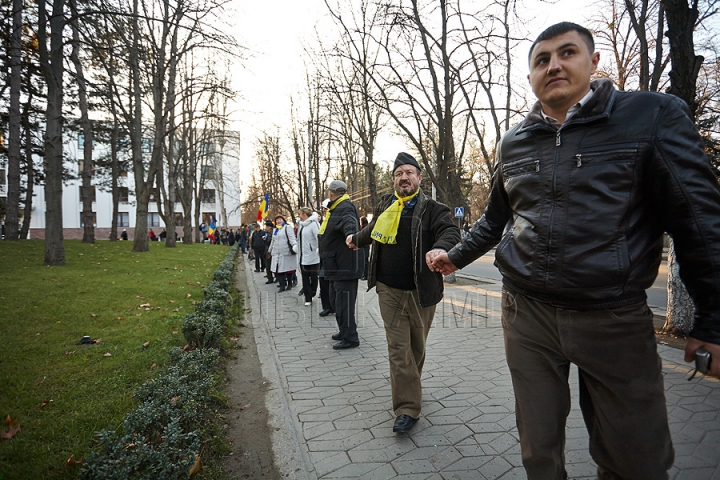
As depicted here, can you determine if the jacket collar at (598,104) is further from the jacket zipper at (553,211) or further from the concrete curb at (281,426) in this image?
the concrete curb at (281,426)

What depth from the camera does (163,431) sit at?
9.92 feet

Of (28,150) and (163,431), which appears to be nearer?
(163,431)

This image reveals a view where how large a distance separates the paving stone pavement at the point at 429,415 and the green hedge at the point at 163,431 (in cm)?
68

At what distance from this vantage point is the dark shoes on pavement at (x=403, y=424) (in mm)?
3426

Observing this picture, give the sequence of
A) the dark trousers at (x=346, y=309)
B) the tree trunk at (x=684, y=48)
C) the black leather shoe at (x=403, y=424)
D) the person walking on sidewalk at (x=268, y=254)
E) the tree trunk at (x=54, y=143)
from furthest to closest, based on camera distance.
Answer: the person walking on sidewalk at (x=268, y=254) → the tree trunk at (x=54, y=143) → the dark trousers at (x=346, y=309) → the tree trunk at (x=684, y=48) → the black leather shoe at (x=403, y=424)

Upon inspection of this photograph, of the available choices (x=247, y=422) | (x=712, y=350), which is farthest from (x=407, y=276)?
(x=712, y=350)

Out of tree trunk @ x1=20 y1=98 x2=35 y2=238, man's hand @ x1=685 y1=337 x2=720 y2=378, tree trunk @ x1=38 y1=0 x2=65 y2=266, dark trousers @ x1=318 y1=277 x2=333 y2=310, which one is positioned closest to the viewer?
man's hand @ x1=685 y1=337 x2=720 y2=378

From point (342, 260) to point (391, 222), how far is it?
9.72 ft

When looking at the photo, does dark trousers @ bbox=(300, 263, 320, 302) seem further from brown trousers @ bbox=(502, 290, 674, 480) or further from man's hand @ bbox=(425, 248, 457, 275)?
brown trousers @ bbox=(502, 290, 674, 480)

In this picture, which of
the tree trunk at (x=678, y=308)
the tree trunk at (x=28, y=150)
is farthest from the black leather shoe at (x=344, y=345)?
the tree trunk at (x=28, y=150)

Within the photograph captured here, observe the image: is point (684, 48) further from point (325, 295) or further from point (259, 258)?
point (259, 258)

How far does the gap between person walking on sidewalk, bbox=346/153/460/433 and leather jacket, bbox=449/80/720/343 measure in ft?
5.14

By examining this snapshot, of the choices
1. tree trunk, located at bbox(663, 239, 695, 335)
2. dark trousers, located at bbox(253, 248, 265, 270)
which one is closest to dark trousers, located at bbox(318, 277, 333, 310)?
tree trunk, located at bbox(663, 239, 695, 335)

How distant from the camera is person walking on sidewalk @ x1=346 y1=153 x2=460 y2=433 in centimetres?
358
